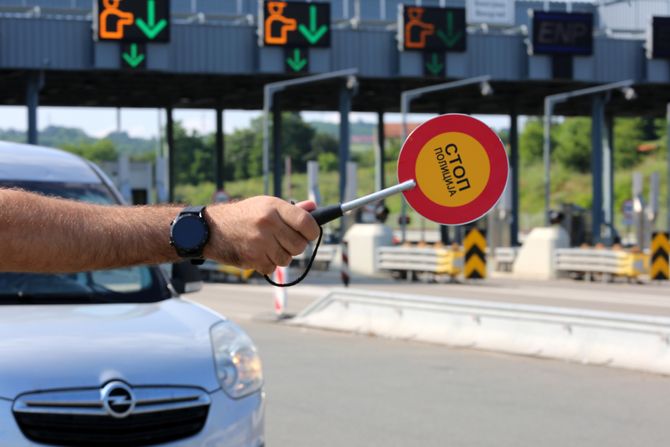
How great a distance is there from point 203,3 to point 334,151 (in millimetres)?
108345

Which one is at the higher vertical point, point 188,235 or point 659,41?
point 659,41

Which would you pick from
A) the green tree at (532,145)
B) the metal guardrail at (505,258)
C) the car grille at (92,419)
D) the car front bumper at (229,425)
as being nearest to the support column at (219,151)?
the metal guardrail at (505,258)

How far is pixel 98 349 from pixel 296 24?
36.7 meters

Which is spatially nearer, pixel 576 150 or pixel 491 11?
pixel 491 11

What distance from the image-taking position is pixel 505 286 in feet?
101

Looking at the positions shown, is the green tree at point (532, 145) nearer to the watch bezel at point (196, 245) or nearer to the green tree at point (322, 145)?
the green tree at point (322, 145)

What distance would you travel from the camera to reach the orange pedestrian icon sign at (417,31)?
43344mm

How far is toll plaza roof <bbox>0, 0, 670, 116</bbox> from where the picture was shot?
137ft

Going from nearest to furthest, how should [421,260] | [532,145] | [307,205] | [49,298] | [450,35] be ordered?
[307,205] < [49,298] < [421,260] < [450,35] < [532,145]

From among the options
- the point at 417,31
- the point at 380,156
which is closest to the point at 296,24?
the point at 417,31

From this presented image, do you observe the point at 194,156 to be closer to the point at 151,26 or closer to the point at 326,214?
the point at 151,26

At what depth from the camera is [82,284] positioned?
677 cm

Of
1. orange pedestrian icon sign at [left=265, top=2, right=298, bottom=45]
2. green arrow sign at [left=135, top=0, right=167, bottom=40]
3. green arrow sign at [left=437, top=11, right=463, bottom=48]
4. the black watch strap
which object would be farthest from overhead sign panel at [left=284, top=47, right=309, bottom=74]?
the black watch strap

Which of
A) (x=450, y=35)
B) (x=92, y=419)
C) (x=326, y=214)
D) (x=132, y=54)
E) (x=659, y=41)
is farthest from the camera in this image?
(x=659, y=41)
